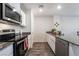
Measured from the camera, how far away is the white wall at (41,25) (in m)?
4.22

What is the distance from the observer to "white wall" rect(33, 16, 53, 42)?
422 centimetres

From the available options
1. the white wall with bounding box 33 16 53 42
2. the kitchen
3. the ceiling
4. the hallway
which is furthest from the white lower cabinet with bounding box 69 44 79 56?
the white wall with bounding box 33 16 53 42

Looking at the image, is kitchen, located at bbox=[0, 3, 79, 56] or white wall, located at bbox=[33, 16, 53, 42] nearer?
kitchen, located at bbox=[0, 3, 79, 56]

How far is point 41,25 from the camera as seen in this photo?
446cm

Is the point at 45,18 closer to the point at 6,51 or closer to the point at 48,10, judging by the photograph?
the point at 48,10

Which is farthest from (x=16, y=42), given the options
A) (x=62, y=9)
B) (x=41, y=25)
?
(x=41, y=25)

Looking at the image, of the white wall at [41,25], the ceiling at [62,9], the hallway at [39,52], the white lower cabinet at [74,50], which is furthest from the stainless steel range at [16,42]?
the white wall at [41,25]

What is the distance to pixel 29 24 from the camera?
381 cm

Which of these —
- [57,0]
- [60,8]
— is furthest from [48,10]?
[57,0]

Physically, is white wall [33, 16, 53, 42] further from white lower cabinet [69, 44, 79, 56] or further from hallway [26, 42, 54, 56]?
white lower cabinet [69, 44, 79, 56]

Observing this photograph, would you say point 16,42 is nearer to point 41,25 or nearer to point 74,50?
point 74,50

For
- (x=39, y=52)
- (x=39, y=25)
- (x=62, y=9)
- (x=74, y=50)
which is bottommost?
(x=39, y=52)

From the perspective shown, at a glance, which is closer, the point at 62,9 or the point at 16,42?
the point at 16,42

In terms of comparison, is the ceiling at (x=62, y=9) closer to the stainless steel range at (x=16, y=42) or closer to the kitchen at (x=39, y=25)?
the kitchen at (x=39, y=25)
